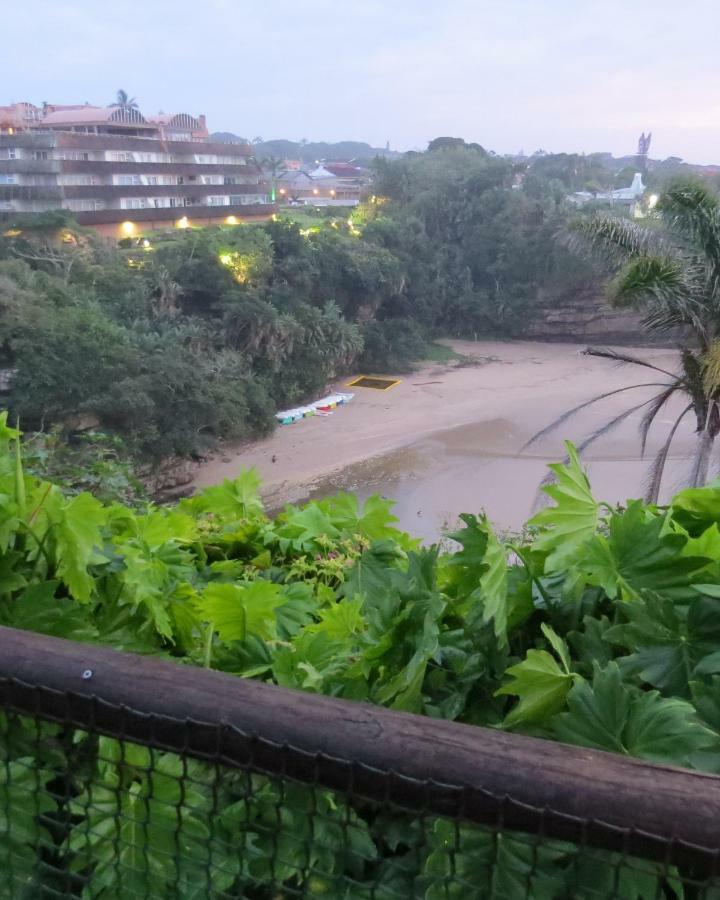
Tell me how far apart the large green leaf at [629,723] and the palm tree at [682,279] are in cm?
814

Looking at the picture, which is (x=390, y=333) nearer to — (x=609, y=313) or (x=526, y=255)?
(x=526, y=255)

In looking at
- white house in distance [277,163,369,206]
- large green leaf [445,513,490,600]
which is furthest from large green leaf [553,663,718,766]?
white house in distance [277,163,369,206]

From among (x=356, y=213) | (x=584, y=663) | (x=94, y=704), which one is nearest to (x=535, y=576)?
(x=584, y=663)

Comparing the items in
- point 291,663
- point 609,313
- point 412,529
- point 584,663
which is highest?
point 584,663

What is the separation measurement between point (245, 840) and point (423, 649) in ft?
0.99

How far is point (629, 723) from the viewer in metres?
0.78

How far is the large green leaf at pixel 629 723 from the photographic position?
2.46ft

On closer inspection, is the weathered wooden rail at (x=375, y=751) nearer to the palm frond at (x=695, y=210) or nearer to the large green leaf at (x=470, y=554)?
the large green leaf at (x=470, y=554)

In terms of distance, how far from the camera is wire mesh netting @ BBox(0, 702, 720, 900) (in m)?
0.73

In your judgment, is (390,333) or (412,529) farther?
(390,333)

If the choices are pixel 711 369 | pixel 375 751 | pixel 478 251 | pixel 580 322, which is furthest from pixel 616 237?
pixel 478 251

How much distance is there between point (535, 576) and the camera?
103 cm

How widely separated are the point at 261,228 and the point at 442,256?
321 inches

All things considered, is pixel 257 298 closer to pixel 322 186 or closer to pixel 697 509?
pixel 697 509
